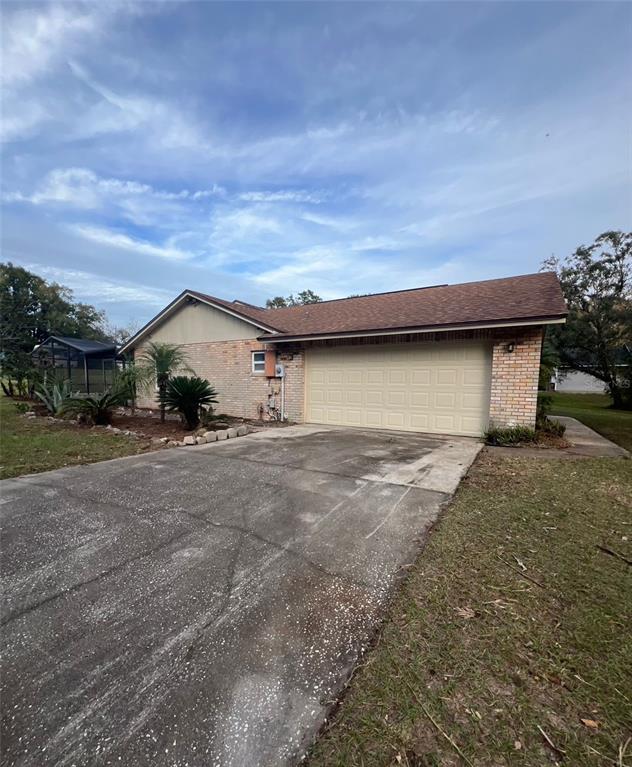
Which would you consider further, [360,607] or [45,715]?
[360,607]

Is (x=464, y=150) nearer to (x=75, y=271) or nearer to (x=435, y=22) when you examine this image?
(x=435, y=22)

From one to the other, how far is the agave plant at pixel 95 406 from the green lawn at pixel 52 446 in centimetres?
46

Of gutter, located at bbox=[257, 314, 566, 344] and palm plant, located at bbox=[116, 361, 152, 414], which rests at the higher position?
gutter, located at bbox=[257, 314, 566, 344]

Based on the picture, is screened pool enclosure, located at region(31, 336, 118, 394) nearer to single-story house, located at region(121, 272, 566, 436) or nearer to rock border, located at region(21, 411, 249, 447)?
single-story house, located at region(121, 272, 566, 436)

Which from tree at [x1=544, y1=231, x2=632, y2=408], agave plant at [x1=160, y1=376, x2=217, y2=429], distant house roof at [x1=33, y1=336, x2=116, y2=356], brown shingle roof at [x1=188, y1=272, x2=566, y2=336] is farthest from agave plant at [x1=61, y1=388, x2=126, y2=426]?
tree at [x1=544, y1=231, x2=632, y2=408]

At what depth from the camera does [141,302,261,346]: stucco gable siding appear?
11492 mm

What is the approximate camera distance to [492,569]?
8.21 ft

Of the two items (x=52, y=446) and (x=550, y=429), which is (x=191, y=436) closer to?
(x=52, y=446)

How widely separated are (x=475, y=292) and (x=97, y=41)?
10.6 metres

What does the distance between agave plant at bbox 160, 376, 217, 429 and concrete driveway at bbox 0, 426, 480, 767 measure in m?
3.97

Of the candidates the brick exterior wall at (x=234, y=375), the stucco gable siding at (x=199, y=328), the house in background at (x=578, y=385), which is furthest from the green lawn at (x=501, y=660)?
the house in background at (x=578, y=385)

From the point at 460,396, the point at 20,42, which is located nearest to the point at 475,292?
the point at 460,396

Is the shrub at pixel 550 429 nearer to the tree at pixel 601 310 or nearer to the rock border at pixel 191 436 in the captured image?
the rock border at pixel 191 436

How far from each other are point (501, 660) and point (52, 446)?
8.22 metres
